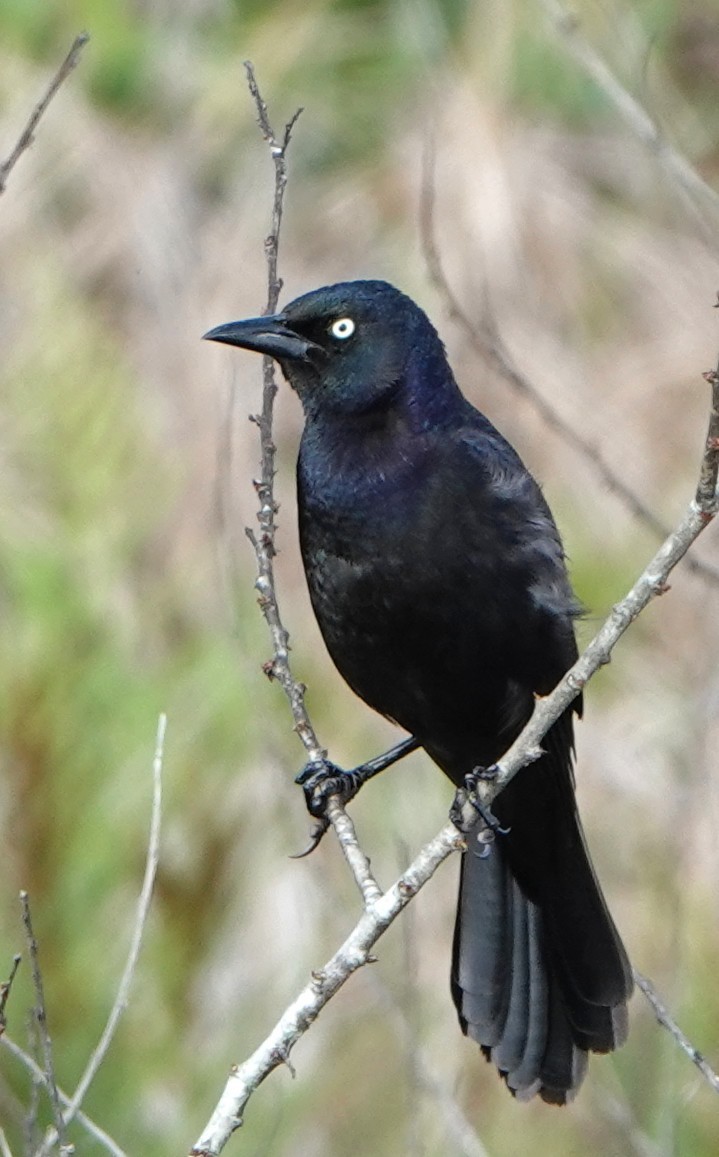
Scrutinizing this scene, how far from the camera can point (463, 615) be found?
13.4 ft

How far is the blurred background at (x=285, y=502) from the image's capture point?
16.1ft

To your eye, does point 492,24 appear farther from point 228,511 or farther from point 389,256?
point 228,511

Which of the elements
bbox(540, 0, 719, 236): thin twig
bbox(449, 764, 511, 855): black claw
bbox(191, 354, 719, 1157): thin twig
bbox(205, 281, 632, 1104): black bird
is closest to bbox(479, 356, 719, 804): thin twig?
bbox(191, 354, 719, 1157): thin twig

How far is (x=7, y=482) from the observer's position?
688 centimetres

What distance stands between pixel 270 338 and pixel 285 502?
11.3ft

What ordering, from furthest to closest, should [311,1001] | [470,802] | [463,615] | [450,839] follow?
[463,615] < [470,802] < [450,839] < [311,1001]

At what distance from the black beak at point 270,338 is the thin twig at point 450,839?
1.29 meters

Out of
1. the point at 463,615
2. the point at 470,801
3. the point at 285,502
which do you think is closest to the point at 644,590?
the point at 470,801

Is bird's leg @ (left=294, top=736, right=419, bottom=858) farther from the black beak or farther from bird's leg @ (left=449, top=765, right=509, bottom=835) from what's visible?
the black beak

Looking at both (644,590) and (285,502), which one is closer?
(644,590)

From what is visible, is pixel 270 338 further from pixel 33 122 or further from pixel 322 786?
pixel 33 122

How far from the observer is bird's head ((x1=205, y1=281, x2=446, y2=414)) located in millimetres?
4312

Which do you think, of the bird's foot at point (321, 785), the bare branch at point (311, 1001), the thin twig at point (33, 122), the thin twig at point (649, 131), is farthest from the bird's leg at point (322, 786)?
the thin twig at point (33, 122)

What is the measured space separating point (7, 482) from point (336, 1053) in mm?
2232
